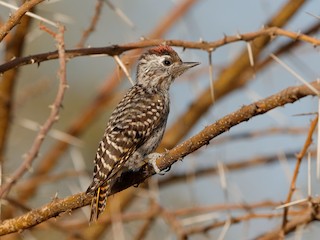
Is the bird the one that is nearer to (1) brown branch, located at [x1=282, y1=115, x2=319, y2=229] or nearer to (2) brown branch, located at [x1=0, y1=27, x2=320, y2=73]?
(2) brown branch, located at [x1=0, y1=27, x2=320, y2=73]

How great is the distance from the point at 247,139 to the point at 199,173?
0.53 meters

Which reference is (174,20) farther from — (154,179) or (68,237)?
(68,237)

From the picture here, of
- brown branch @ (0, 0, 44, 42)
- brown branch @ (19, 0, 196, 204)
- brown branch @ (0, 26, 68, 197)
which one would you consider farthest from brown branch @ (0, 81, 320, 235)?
brown branch @ (19, 0, 196, 204)

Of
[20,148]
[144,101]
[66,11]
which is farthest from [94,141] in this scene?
[144,101]

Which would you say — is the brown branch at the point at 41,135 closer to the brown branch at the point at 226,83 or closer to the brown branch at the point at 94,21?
the brown branch at the point at 94,21

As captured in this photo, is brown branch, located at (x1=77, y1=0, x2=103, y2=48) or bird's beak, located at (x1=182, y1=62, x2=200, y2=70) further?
bird's beak, located at (x1=182, y1=62, x2=200, y2=70)

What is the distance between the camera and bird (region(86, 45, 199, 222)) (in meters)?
4.72

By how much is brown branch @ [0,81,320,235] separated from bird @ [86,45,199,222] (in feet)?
0.44

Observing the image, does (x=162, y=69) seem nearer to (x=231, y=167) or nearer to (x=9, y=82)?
(x=231, y=167)

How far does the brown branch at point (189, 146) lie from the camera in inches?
124

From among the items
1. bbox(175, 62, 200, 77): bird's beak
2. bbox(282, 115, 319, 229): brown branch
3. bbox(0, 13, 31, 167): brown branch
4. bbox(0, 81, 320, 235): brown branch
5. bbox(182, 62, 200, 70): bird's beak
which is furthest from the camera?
bbox(175, 62, 200, 77): bird's beak

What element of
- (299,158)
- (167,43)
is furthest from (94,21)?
(299,158)

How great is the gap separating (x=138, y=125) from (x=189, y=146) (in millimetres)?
1834

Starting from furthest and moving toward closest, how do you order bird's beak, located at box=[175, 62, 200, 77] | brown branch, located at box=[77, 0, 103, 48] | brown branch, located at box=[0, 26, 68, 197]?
bird's beak, located at box=[175, 62, 200, 77] → brown branch, located at box=[77, 0, 103, 48] → brown branch, located at box=[0, 26, 68, 197]
